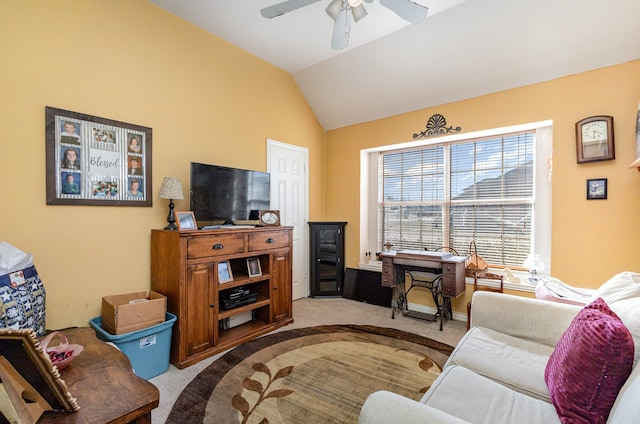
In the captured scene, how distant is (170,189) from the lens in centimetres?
254

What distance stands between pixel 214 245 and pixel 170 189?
0.62m

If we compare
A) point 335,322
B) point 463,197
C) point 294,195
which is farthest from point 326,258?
point 463,197

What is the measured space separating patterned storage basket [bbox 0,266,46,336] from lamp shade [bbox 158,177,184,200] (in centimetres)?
96

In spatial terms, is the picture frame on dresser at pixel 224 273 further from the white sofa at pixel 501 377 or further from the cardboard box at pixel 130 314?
the white sofa at pixel 501 377

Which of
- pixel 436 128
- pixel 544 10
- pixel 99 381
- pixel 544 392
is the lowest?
pixel 544 392

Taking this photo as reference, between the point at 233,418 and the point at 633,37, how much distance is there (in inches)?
164

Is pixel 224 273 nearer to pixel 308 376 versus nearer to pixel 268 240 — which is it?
pixel 268 240

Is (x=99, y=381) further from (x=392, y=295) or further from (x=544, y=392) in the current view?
(x=392, y=295)

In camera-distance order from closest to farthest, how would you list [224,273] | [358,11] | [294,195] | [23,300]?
[23,300]
[358,11]
[224,273]
[294,195]

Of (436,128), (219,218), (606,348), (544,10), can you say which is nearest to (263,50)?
(219,218)

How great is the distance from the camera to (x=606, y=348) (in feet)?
3.28

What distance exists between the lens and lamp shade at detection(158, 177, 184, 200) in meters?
2.52

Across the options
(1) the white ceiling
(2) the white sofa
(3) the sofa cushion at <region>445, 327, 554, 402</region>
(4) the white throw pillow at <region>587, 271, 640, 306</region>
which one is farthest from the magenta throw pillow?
(1) the white ceiling

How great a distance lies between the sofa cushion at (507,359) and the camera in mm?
1380
